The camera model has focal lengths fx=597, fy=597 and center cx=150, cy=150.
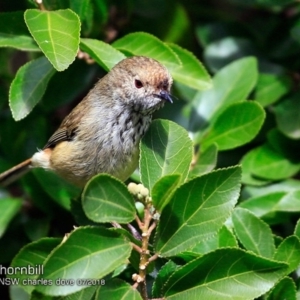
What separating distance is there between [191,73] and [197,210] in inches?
50.0

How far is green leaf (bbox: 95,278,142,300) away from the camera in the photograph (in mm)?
2334

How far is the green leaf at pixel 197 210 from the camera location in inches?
92.9

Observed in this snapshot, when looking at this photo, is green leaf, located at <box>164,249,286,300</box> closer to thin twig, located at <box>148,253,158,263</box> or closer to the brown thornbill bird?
thin twig, located at <box>148,253,158,263</box>

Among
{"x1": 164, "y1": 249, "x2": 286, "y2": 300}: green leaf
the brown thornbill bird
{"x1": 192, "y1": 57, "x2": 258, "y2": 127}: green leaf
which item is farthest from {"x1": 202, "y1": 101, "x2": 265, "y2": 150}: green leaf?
{"x1": 164, "y1": 249, "x2": 286, "y2": 300}: green leaf

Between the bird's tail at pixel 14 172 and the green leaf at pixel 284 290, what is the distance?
1.81 m

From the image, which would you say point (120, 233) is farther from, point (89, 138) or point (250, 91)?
point (250, 91)

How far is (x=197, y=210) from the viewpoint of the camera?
241 cm

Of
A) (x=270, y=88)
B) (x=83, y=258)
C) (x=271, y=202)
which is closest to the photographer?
(x=83, y=258)

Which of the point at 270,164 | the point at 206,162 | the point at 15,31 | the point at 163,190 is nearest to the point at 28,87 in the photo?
the point at 15,31

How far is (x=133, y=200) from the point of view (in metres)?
2.40

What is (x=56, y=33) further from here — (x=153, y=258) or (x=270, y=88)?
(x=270, y=88)

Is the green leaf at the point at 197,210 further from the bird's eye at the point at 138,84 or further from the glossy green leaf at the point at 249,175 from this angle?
the glossy green leaf at the point at 249,175

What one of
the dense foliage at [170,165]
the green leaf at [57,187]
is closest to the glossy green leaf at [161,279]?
the dense foliage at [170,165]

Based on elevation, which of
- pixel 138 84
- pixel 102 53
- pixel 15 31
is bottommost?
pixel 138 84
